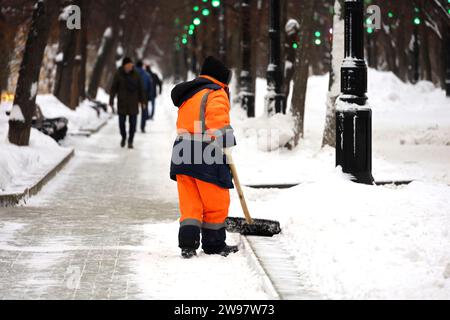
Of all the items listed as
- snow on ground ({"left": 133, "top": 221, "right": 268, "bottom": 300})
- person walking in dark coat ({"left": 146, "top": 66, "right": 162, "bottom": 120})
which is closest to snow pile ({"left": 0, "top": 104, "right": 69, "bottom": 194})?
snow on ground ({"left": 133, "top": 221, "right": 268, "bottom": 300})

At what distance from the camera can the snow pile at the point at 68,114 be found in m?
25.5

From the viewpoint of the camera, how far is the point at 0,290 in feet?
25.7

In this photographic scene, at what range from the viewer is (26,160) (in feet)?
53.5

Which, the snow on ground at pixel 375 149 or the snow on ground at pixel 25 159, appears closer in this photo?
the snow on ground at pixel 25 159

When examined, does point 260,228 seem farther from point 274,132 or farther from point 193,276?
point 274,132

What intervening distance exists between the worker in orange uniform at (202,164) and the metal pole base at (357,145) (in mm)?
3064

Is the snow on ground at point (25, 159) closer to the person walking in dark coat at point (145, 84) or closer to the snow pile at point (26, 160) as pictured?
the snow pile at point (26, 160)

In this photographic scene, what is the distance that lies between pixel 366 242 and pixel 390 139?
16.5 meters

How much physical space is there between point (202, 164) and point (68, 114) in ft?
64.0

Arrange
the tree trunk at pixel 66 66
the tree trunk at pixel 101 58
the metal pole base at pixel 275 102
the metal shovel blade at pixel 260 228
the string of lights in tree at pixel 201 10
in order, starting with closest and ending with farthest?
the metal shovel blade at pixel 260 228
the metal pole base at pixel 275 102
the tree trunk at pixel 66 66
the string of lights in tree at pixel 201 10
the tree trunk at pixel 101 58

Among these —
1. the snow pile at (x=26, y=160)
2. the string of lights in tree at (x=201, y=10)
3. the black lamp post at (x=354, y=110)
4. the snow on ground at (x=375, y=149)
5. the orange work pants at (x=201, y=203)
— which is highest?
the string of lights in tree at (x=201, y=10)

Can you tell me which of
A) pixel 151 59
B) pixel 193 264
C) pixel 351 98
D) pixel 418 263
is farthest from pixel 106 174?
pixel 151 59

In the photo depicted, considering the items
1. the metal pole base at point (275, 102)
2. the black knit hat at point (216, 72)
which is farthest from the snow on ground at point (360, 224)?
the metal pole base at point (275, 102)

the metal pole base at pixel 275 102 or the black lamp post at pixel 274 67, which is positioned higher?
the black lamp post at pixel 274 67
